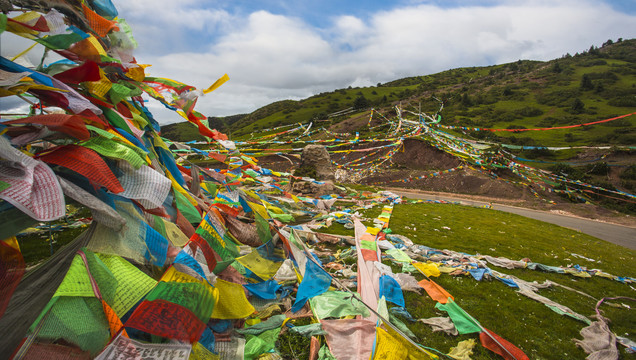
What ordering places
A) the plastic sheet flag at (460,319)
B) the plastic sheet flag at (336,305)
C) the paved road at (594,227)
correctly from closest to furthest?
1. the plastic sheet flag at (336,305)
2. the plastic sheet flag at (460,319)
3. the paved road at (594,227)

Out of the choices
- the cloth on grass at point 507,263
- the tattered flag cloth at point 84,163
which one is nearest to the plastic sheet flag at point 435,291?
the cloth on grass at point 507,263

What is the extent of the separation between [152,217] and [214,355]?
1.64 meters

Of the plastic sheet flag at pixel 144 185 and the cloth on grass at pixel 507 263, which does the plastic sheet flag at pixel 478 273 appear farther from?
the plastic sheet flag at pixel 144 185

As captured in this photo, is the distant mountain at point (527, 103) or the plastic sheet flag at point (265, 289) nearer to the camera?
the plastic sheet flag at point (265, 289)

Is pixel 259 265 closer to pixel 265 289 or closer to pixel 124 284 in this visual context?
pixel 265 289

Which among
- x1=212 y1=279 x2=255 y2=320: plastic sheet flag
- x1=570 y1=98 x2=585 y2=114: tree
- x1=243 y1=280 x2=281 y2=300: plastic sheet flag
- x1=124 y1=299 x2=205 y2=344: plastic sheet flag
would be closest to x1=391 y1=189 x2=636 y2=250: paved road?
x1=243 y1=280 x2=281 y2=300: plastic sheet flag

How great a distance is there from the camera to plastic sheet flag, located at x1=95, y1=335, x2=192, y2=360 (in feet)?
6.39

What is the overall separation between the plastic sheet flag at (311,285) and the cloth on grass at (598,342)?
164 inches

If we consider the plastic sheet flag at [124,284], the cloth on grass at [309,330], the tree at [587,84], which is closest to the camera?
the plastic sheet flag at [124,284]

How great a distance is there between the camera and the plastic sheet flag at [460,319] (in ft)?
14.1

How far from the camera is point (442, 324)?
4.43m

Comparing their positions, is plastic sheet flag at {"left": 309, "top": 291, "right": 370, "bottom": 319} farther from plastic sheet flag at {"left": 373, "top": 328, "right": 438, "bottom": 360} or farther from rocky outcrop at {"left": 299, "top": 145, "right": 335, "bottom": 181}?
rocky outcrop at {"left": 299, "top": 145, "right": 335, "bottom": 181}

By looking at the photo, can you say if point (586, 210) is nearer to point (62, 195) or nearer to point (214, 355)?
point (214, 355)

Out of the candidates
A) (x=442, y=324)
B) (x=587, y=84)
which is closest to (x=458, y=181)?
(x=442, y=324)
